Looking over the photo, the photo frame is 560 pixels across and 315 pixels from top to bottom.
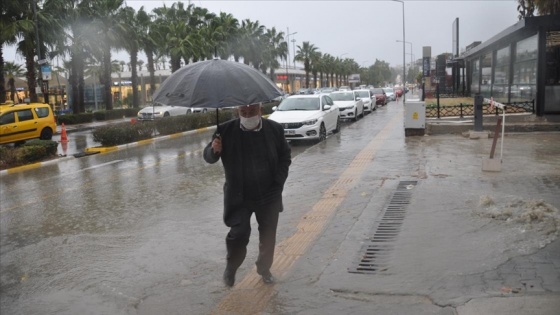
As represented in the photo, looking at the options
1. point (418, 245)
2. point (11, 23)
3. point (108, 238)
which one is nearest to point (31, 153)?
point (108, 238)

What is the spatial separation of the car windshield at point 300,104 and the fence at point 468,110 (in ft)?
18.3

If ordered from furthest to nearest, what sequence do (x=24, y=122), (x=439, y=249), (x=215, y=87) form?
(x=24, y=122) < (x=439, y=249) < (x=215, y=87)

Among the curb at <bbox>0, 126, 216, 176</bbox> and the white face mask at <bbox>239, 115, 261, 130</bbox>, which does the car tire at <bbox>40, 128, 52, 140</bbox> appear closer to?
the curb at <bbox>0, 126, 216, 176</bbox>

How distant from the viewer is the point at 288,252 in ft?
19.0

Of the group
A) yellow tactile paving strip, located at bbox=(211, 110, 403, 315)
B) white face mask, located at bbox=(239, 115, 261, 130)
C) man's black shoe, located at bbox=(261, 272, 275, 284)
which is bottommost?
yellow tactile paving strip, located at bbox=(211, 110, 403, 315)

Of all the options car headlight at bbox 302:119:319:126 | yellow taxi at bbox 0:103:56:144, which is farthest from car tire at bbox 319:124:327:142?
yellow taxi at bbox 0:103:56:144

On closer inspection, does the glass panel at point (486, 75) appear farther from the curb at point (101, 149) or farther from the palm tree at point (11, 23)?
the palm tree at point (11, 23)

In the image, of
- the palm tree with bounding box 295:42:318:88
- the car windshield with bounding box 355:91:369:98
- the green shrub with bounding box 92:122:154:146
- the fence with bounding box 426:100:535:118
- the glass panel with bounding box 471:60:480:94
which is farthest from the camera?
the palm tree with bounding box 295:42:318:88

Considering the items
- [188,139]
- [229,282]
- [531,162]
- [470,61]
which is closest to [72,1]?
[188,139]

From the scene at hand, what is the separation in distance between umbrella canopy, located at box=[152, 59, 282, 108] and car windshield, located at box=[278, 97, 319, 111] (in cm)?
1322

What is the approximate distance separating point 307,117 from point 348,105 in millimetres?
9228

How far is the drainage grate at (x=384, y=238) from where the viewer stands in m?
5.24

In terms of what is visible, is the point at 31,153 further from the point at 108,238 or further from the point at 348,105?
the point at 348,105

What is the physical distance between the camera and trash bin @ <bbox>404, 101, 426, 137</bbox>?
16.3 m
